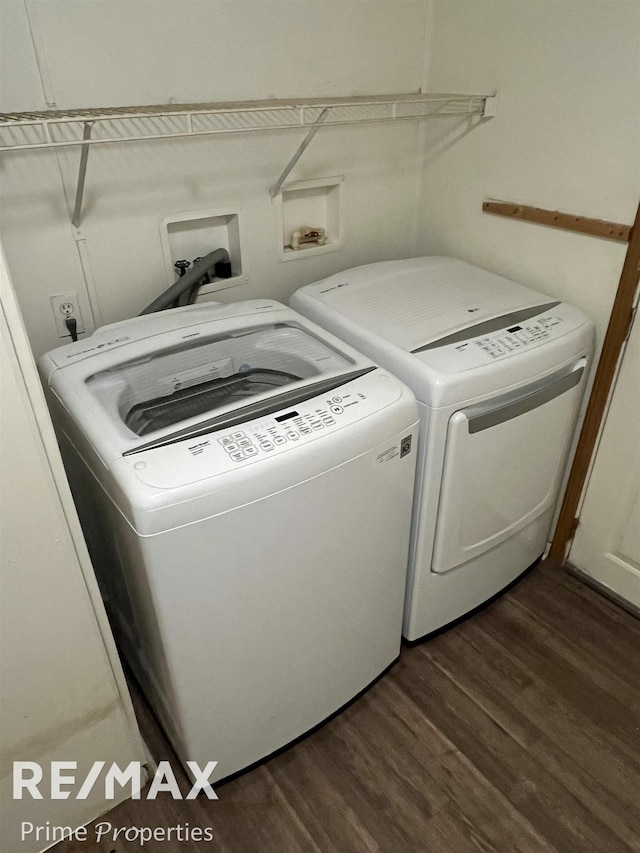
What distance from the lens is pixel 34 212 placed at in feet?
4.53

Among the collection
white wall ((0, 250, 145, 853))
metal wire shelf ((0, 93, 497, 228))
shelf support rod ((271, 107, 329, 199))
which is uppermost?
metal wire shelf ((0, 93, 497, 228))

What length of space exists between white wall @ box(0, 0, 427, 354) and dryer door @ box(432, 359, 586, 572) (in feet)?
A: 2.73

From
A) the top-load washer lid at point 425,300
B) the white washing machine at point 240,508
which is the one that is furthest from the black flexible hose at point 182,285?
the top-load washer lid at point 425,300

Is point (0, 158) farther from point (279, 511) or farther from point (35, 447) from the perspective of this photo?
point (279, 511)

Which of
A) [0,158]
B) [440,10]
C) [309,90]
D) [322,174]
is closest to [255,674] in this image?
[0,158]

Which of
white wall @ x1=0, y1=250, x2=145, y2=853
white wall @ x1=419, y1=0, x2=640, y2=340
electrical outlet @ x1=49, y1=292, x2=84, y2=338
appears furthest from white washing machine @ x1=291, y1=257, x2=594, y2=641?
white wall @ x1=0, y1=250, x2=145, y2=853

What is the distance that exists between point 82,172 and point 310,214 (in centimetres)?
78

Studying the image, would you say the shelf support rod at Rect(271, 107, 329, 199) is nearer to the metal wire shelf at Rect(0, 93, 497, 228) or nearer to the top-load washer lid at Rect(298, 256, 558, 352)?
the metal wire shelf at Rect(0, 93, 497, 228)

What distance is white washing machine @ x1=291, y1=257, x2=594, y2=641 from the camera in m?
1.37

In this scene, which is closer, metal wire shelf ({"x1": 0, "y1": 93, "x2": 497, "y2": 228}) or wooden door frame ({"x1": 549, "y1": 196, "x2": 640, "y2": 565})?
metal wire shelf ({"x1": 0, "y1": 93, "x2": 497, "y2": 228})

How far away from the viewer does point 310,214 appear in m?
1.90

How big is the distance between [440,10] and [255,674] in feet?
6.28

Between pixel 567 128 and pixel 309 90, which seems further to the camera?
pixel 309 90

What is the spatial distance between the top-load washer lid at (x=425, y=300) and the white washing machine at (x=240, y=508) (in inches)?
5.7
